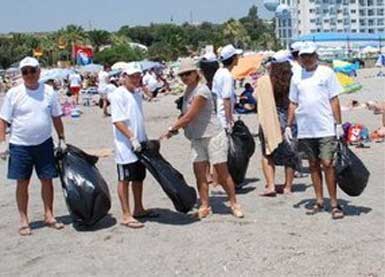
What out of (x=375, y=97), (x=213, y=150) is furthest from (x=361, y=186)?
(x=375, y=97)

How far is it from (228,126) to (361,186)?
182 cm

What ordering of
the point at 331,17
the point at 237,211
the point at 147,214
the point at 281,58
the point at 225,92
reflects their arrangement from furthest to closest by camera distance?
the point at 331,17, the point at 225,92, the point at 281,58, the point at 147,214, the point at 237,211

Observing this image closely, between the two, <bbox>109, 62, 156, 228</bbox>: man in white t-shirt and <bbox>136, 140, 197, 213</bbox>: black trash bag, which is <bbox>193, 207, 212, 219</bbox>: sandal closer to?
<bbox>136, 140, 197, 213</bbox>: black trash bag

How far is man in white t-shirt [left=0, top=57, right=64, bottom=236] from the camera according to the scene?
22.9 feet

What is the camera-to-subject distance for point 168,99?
31.0 m

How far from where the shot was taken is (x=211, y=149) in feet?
23.3

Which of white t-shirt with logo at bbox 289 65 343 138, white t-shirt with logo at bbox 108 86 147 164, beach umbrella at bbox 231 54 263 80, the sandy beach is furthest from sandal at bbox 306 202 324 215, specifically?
beach umbrella at bbox 231 54 263 80

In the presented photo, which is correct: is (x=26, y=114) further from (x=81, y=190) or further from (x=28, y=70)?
(x=81, y=190)

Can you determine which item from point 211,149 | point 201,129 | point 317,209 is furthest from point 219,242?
point 317,209

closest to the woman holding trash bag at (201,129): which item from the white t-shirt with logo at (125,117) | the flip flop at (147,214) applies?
the white t-shirt with logo at (125,117)

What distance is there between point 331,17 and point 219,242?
408 ft

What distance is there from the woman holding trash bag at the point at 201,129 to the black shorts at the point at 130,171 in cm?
39

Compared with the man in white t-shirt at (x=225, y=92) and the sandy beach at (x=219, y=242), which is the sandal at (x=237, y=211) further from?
the man in white t-shirt at (x=225, y=92)

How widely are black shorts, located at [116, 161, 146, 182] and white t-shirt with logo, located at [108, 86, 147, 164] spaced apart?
0.23 feet
